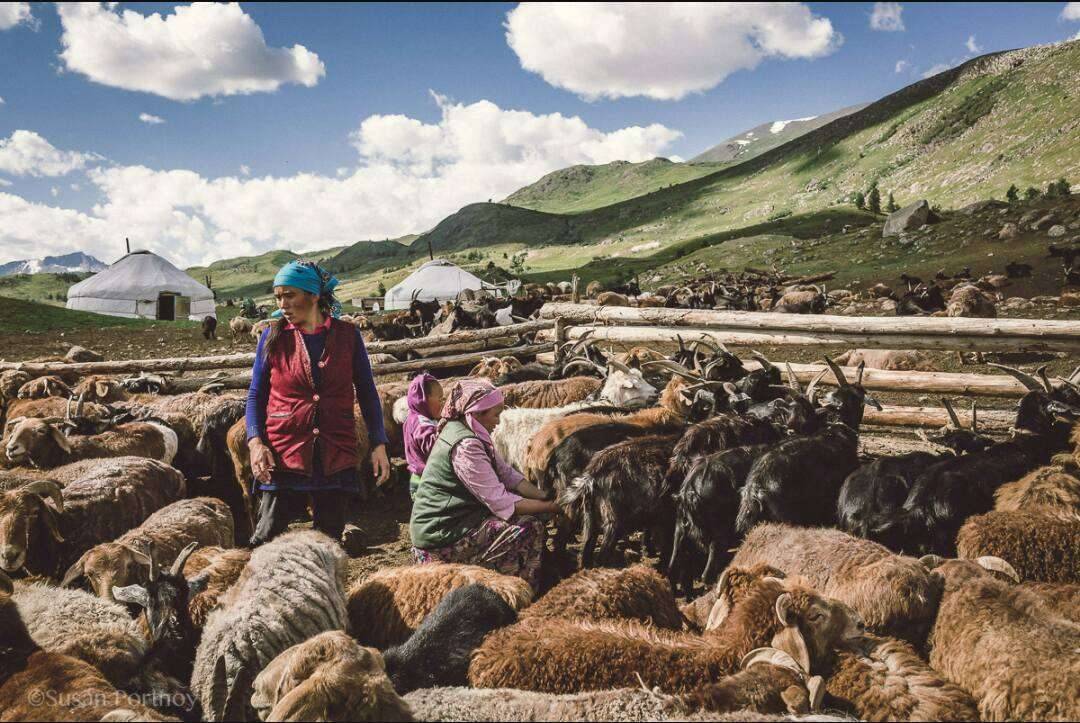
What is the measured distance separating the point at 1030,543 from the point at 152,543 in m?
5.41

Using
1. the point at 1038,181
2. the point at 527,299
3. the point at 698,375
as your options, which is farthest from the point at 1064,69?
the point at 698,375

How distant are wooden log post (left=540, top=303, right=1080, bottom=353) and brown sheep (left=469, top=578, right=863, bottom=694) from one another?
17.3ft

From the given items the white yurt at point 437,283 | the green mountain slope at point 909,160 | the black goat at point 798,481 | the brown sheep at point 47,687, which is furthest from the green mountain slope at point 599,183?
the brown sheep at point 47,687

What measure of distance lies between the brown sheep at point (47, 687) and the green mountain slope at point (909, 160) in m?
49.2

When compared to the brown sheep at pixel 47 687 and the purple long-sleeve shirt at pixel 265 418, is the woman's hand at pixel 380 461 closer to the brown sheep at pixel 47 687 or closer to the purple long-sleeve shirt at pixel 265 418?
the purple long-sleeve shirt at pixel 265 418

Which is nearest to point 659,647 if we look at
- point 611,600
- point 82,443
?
point 611,600

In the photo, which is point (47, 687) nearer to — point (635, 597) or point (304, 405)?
point (304, 405)

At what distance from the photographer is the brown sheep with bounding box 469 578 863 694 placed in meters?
2.74

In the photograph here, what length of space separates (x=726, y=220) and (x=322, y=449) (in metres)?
83.7

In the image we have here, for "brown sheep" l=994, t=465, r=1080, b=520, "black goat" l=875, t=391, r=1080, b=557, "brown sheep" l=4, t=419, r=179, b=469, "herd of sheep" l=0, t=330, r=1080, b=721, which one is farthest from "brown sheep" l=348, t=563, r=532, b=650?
"brown sheep" l=4, t=419, r=179, b=469

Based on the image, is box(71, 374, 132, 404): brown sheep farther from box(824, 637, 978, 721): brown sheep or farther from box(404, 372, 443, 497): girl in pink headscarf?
box(824, 637, 978, 721): brown sheep

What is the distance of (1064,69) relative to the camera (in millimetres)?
59812

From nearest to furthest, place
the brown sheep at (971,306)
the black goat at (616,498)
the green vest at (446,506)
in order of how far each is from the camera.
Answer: the green vest at (446,506) < the black goat at (616,498) < the brown sheep at (971,306)

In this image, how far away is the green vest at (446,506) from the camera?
14.2ft
